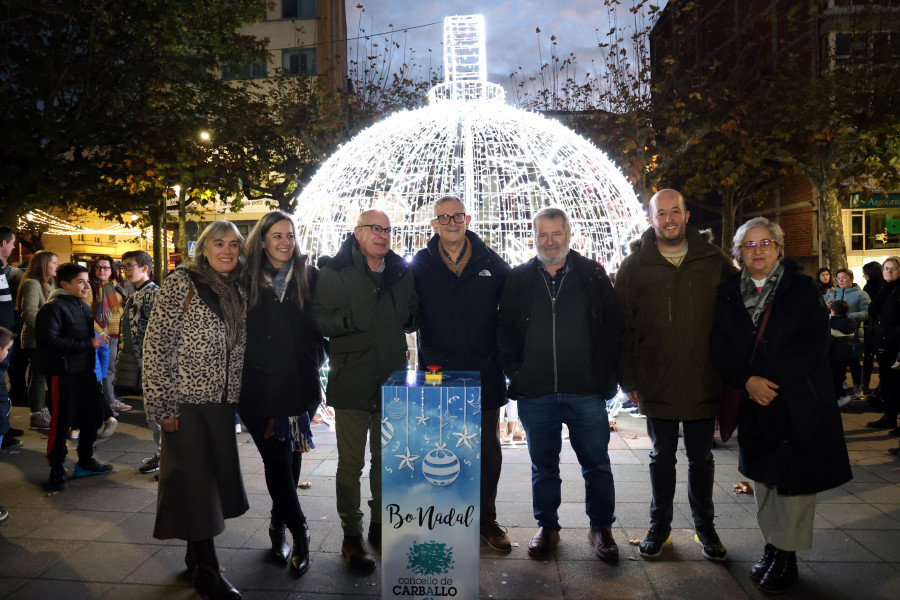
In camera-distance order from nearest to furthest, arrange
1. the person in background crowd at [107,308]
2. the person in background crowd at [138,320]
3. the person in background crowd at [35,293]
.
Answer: the person in background crowd at [138,320] → the person in background crowd at [35,293] → the person in background crowd at [107,308]

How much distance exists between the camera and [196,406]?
3047mm

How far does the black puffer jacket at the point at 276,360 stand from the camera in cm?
325

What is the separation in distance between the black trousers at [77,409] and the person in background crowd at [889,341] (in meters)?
7.49

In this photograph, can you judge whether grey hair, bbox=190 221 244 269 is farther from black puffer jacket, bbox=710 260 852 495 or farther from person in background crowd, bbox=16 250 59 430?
person in background crowd, bbox=16 250 59 430

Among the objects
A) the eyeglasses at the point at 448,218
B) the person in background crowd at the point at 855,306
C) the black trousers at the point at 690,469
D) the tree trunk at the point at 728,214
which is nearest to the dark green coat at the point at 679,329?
the black trousers at the point at 690,469

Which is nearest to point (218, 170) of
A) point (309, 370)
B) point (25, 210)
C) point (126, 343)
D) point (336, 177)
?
point (25, 210)

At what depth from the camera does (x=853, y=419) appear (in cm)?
695

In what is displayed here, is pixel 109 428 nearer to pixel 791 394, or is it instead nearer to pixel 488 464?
pixel 488 464

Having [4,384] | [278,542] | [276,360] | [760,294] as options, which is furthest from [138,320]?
[760,294]

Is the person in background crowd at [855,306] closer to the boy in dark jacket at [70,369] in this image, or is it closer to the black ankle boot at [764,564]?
the black ankle boot at [764,564]

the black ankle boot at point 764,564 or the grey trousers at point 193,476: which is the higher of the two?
the grey trousers at point 193,476

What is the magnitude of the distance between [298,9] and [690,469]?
95.5 feet

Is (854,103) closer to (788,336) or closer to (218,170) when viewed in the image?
(788,336)

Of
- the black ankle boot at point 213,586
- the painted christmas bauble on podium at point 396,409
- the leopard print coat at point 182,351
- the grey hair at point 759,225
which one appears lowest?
the black ankle boot at point 213,586
